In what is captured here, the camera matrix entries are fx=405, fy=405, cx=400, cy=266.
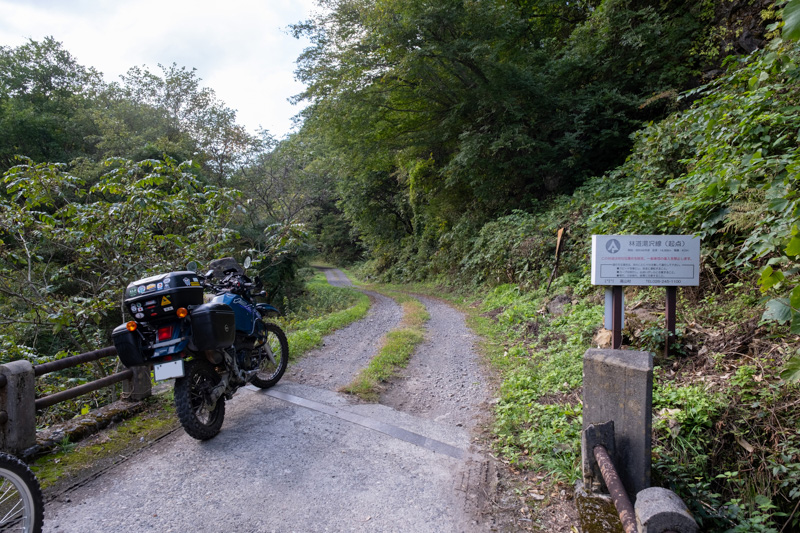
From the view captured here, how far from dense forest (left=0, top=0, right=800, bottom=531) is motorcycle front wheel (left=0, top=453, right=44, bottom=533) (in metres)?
2.68

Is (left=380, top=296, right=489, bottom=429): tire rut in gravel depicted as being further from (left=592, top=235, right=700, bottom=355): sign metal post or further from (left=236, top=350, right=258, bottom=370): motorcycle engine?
(left=592, top=235, right=700, bottom=355): sign metal post

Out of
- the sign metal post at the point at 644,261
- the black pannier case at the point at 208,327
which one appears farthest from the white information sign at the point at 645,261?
the black pannier case at the point at 208,327

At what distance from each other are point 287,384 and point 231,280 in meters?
1.41

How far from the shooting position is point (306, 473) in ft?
9.61

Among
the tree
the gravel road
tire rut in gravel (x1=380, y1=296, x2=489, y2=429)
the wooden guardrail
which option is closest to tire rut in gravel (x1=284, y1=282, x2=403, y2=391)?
the gravel road

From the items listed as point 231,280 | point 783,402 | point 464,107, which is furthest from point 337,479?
point 464,107

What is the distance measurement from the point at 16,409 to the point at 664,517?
404cm

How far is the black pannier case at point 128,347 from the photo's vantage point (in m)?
3.07

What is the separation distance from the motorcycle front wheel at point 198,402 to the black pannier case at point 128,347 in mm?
330

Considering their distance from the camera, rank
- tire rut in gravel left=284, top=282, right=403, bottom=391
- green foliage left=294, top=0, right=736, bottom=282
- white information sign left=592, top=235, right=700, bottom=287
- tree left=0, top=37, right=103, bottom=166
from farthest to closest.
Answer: tree left=0, top=37, right=103, bottom=166 → green foliage left=294, top=0, right=736, bottom=282 → tire rut in gravel left=284, top=282, right=403, bottom=391 → white information sign left=592, top=235, right=700, bottom=287

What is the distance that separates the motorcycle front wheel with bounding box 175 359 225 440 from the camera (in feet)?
10.1

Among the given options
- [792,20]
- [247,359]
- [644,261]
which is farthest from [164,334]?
[644,261]

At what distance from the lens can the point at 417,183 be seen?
18.2 metres

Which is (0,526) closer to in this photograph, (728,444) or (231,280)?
(231,280)
